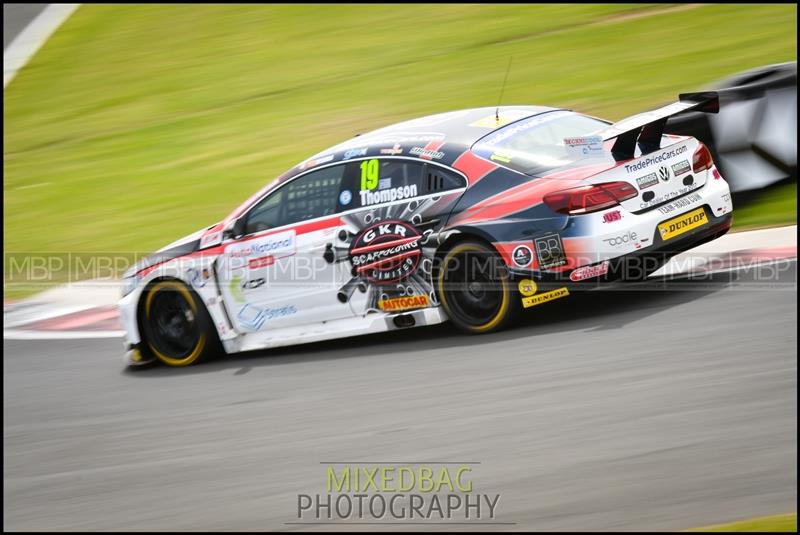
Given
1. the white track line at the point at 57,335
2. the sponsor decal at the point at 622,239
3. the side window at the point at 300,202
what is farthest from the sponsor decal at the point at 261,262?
the sponsor decal at the point at 622,239

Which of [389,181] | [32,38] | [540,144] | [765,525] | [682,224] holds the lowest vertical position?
[765,525]

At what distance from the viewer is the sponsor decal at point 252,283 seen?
796cm

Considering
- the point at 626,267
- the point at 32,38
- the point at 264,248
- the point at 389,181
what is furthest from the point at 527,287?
the point at 32,38

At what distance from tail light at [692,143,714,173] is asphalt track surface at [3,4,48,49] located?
73.8ft

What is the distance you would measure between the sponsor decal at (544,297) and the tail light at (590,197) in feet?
1.77

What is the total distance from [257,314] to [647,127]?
10.7 ft

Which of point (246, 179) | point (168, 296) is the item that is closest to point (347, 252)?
point (168, 296)

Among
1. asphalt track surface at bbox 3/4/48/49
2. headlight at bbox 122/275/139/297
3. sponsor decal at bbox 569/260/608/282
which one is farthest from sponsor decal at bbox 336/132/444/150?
asphalt track surface at bbox 3/4/48/49

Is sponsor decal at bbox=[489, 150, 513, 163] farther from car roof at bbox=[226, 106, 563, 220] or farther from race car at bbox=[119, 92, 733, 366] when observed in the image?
car roof at bbox=[226, 106, 563, 220]

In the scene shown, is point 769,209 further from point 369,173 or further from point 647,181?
point 369,173

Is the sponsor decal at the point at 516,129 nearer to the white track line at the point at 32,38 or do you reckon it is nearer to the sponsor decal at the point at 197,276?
the sponsor decal at the point at 197,276

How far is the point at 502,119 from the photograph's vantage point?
25.0ft

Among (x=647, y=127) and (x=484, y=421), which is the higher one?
(x=647, y=127)

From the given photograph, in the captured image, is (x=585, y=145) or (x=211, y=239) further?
(x=211, y=239)
